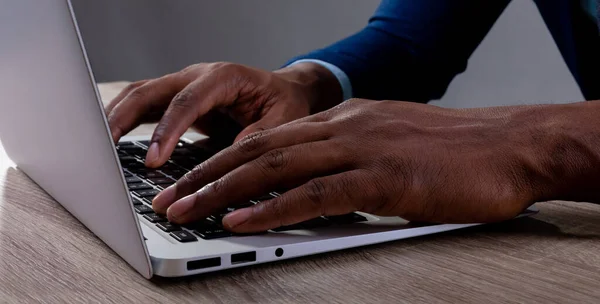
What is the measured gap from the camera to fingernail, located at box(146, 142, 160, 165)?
31.9 inches

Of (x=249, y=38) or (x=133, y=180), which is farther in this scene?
(x=249, y=38)

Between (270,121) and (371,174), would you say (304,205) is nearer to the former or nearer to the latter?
(371,174)

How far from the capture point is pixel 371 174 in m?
0.60

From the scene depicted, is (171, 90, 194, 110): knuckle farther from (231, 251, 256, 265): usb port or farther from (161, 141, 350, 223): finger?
(231, 251, 256, 265): usb port

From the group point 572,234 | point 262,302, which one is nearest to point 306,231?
point 262,302

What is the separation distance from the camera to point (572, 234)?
62 cm

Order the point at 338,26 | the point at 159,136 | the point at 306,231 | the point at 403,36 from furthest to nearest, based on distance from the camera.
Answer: the point at 338,26 → the point at 403,36 → the point at 159,136 → the point at 306,231

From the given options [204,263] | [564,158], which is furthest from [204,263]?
[564,158]

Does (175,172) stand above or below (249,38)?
above

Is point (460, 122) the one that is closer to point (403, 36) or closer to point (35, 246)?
point (35, 246)

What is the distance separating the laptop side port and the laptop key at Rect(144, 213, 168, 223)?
10 cm

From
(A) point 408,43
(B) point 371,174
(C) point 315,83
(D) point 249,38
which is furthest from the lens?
(D) point 249,38

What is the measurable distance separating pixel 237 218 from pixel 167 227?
0.18ft

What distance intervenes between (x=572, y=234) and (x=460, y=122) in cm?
14
